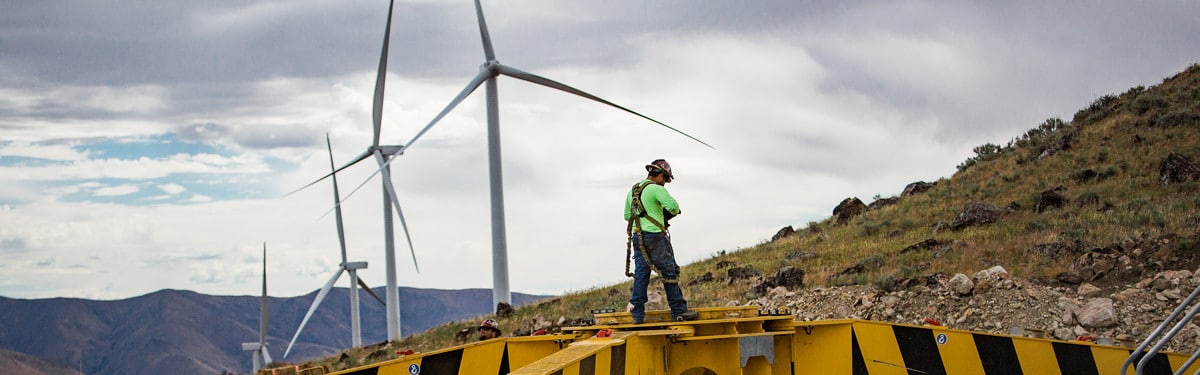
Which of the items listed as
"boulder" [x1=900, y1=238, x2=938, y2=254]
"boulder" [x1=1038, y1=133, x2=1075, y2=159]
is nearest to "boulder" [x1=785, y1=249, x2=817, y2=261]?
"boulder" [x1=900, y1=238, x2=938, y2=254]

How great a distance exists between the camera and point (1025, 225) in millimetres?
26500

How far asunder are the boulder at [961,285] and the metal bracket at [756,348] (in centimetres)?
1137

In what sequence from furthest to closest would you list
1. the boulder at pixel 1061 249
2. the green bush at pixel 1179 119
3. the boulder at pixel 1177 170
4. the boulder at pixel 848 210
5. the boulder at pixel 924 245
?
the boulder at pixel 848 210
the green bush at pixel 1179 119
the boulder at pixel 1177 170
the boulder at pixel 924 245
the boulder at pixel 1061 249

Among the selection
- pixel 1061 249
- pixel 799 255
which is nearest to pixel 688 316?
pixel 1061 249

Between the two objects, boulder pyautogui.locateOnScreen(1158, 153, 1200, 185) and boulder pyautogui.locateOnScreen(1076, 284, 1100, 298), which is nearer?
boulder pyautogui.locateOnScreen(1076, 284, 1100, 298)

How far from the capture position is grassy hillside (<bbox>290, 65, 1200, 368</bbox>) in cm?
2259

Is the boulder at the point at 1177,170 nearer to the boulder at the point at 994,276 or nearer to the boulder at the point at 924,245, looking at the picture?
the boulder at the point at 924,245

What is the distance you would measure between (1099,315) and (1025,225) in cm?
921

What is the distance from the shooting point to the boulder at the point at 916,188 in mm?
41403

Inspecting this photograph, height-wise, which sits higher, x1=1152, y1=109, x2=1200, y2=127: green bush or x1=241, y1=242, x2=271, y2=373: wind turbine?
x1=1152, y1=109, x2=1200, y2=127: green bush

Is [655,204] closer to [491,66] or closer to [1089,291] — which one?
[1089,291]

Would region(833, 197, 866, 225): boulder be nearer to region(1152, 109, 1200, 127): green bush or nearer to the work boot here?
region(1152, 109, 1200, 127): green bush

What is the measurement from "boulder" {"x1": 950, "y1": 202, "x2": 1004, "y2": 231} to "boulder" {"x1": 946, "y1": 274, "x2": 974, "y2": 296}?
8.58 m

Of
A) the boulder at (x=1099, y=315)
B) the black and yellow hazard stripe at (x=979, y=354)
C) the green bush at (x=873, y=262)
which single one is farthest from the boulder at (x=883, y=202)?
the black and yellow hazard stripe at (x=979, y=354)
